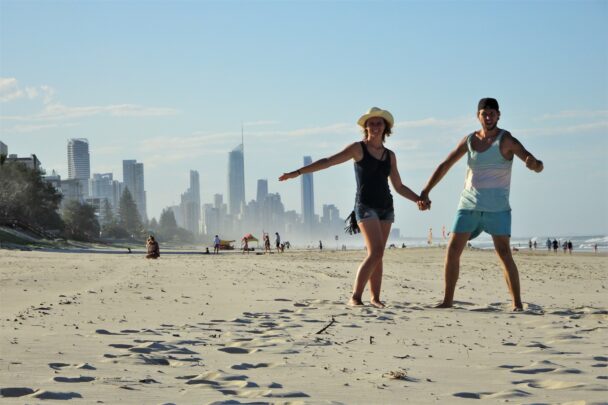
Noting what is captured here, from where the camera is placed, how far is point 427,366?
209 inches

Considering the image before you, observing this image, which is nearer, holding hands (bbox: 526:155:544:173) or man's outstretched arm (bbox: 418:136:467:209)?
holding hands (bbox: 526:155:544:173)

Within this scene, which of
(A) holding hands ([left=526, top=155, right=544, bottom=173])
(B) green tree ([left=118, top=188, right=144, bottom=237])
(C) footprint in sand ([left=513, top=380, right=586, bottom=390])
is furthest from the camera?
(B) green tree ([left=118, top=188, right=144, bottom=237])

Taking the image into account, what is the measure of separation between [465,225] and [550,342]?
9.94 ft

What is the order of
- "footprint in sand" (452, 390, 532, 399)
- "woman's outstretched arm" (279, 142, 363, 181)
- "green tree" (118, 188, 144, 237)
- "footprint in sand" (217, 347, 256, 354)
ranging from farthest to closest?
"green tree" (118, 188, 144, 237) → "woman's outstretched arm" (279, 142, 363, 181) → "footprint in sand" (217, 347, 256, 354) → "footprint in sand" (452, 390, 532, 399)

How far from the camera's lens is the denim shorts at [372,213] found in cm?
945

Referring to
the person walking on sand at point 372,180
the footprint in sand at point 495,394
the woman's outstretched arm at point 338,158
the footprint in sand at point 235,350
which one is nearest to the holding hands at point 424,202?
the person walking on sand at point 372,180

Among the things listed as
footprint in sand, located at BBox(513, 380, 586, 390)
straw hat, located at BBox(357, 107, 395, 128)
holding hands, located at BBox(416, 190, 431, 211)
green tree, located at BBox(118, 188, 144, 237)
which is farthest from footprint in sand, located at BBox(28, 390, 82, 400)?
green tree, located at BBox(118, 188, 144, 237)

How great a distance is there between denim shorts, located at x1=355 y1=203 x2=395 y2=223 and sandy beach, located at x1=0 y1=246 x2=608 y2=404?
1030 mm

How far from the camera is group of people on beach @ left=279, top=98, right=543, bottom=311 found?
9.13m

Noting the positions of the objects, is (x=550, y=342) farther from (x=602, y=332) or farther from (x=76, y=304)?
(x=76, y=304)

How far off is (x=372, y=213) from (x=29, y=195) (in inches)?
2979

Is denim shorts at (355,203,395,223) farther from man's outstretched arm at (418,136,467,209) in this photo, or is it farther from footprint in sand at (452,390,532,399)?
footprint in sand at (452,390,532,399)

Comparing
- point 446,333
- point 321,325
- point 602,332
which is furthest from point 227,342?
point 602,332

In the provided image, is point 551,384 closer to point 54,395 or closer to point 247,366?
point 247,366
